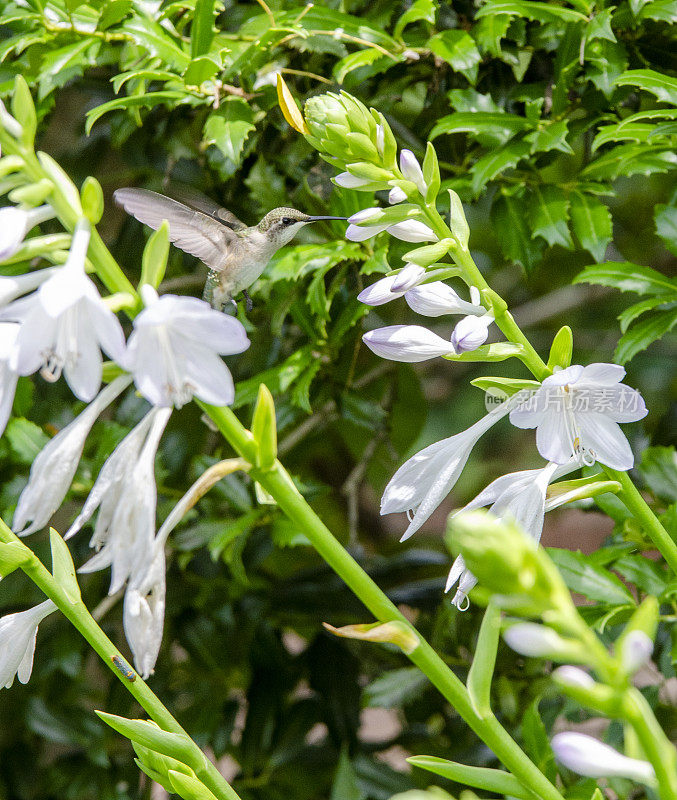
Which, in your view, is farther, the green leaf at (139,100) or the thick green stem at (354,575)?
the green leaf at (139,100)

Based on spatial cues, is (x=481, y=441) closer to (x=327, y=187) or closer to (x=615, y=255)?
(x=615, y=255)

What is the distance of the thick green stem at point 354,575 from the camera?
464 mm

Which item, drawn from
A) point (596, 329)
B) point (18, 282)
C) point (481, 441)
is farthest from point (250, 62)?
point (481, 441)

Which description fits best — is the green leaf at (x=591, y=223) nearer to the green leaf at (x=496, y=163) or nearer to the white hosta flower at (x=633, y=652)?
the green leaf at (x=496, y=163)

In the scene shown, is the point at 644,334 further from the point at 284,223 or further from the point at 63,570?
the point at 63,570

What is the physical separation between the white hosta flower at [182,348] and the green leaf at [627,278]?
1.93 feet

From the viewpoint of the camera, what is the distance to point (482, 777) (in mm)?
514

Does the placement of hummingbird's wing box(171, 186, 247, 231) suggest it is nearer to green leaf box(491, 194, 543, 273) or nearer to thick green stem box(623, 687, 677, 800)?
green leaf box(491, 194, 543, 273)

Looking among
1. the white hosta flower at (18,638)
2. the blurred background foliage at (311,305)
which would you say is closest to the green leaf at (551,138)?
the blurred background foliage at (311,305)

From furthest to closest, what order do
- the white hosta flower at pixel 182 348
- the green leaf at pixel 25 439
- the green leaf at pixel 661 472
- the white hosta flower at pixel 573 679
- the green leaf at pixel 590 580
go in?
the green leaf at pixel 25 439 < the green leaf at pixel 661 472 < the green leaf at pixel 590 580 < the white hosta flower at pixel 182 348 < the white hosta flower at pixel 573 679

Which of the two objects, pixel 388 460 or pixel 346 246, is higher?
pixel 346 246

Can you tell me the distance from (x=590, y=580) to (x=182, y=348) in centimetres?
61

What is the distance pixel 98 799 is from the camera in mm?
1278

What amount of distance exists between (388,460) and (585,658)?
3.66ft
